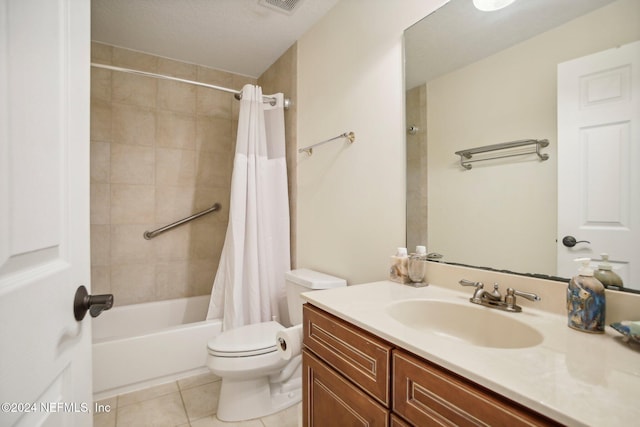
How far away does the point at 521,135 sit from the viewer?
0.99 m

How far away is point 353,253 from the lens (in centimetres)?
162

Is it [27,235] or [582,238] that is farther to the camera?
[582,238]

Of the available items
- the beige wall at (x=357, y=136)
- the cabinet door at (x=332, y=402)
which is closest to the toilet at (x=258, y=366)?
the beige wall at (x=357, y=136)

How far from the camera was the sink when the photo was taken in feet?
2.69

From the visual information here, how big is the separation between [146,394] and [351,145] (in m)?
1.93

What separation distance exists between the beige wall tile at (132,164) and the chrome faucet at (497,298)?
244 cm

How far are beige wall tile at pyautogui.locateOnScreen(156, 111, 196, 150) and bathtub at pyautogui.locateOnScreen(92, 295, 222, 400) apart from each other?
1342 mm

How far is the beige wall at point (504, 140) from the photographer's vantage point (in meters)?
0.88

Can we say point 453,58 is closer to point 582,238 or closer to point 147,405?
point 582,238

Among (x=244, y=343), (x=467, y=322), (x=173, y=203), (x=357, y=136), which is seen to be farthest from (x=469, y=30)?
(x=173, y=203)

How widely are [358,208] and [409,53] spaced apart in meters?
0.77

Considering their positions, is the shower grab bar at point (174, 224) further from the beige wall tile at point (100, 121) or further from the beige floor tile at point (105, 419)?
the beige floor tile at point (105, 419)

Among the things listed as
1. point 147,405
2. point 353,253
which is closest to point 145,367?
point 147,405

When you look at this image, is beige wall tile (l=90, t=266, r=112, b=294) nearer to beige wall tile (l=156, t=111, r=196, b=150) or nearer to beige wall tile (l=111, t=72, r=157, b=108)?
beige wall tile (l=156, t=111, r=196, b=150)
